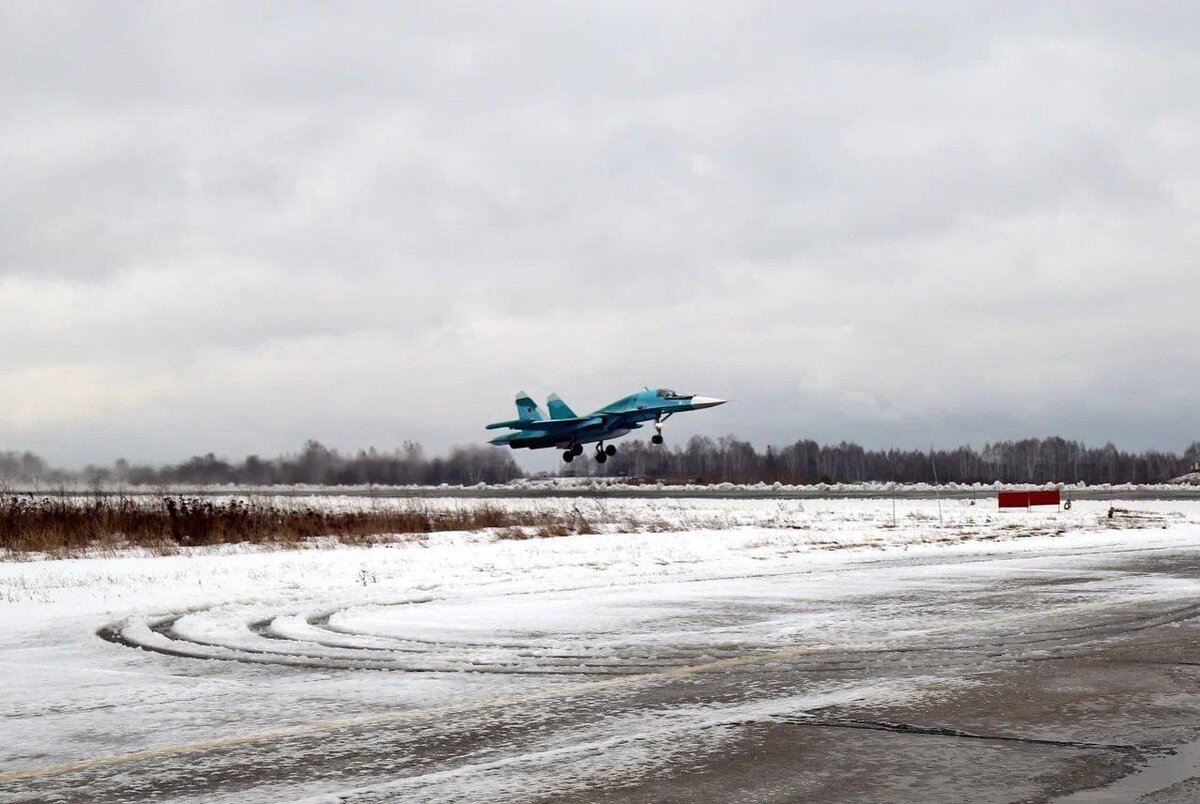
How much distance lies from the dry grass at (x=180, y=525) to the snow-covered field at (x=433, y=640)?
7.13 feet

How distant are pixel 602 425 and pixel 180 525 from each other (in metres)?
A: 34.0

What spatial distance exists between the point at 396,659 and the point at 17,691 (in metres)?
2.64

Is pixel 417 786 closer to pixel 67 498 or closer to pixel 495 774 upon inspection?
pixel 495 774

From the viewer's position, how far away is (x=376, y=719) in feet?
23.9

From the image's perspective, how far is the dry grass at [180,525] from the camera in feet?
85.3

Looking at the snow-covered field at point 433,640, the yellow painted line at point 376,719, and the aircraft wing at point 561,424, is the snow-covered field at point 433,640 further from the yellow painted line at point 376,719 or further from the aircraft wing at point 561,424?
the aircraft wing at point 561,424

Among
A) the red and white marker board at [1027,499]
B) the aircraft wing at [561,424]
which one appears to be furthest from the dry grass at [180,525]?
the aircraft wing at [561,424]

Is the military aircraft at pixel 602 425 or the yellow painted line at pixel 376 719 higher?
the military aircraft at pixel 602 425

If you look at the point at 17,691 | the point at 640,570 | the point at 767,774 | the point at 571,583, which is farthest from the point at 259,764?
the point at 640,570

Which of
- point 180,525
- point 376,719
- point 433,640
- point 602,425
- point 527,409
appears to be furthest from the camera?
point 527,409

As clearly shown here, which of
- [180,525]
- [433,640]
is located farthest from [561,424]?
[433,640]

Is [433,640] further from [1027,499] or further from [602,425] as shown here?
[602,425]

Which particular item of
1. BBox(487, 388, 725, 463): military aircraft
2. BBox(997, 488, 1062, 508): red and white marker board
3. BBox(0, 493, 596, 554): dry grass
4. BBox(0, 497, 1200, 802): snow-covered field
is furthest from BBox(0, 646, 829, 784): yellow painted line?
BBox(487, 388, 725, 463): military aircraft

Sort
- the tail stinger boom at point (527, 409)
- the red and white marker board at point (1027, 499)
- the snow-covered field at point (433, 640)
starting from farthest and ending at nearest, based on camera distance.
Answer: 1. the tail stinger boom at point (527, 409)
2. the red and white marker board at point (1027, 499)
3. the snow-covered field at point (433, 640)
